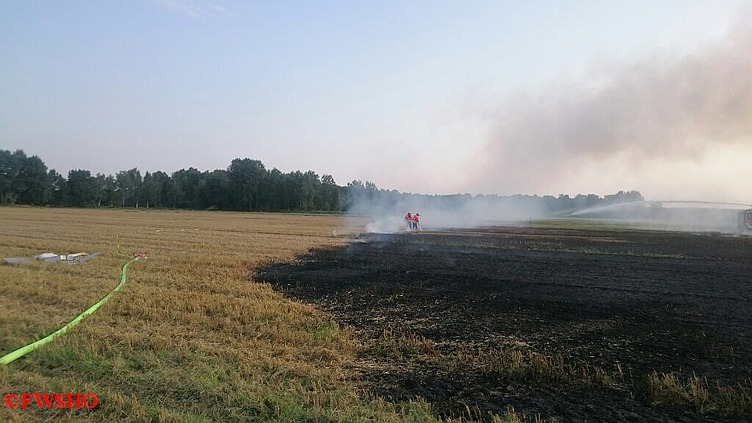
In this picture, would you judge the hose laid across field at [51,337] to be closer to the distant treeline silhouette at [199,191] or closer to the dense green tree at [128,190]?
the distant treeline silhouette at [199,191]

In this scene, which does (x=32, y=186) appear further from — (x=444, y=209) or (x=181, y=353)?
(x=181, y=353)

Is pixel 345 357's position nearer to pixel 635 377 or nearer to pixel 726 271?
pixel 635 377

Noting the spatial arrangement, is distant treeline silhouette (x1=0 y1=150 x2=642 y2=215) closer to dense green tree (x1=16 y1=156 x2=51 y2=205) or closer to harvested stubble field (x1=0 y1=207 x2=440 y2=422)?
dense green tree (x1=16 y1=156 x2=51 y2=205)

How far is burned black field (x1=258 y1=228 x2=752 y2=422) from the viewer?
17.4ft

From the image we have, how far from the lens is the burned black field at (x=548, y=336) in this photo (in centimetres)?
530

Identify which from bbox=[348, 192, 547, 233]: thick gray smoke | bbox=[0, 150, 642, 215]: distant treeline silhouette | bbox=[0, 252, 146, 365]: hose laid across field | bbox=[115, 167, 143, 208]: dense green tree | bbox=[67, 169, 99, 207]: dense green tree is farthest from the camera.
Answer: bbox=[115, 167, 143, 208]: dense green tree

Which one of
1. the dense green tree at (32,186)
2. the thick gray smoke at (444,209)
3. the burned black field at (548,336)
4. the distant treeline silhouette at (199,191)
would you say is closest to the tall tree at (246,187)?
the distant treeline silhouette at (199,191)

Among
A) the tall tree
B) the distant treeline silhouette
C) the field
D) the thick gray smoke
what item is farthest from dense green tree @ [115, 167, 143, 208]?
the field

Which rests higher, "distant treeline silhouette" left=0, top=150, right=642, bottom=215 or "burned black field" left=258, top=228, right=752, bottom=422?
"distant treeline silhouette" left=0, top=150, right=642, bottom=215

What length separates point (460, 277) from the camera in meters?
14.8

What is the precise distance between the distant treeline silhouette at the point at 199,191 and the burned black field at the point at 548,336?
7164cm

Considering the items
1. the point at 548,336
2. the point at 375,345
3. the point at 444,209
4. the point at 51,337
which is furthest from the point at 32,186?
the point at 548,336

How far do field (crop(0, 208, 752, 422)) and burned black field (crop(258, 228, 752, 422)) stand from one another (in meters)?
0.04

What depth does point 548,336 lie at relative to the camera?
794cm
